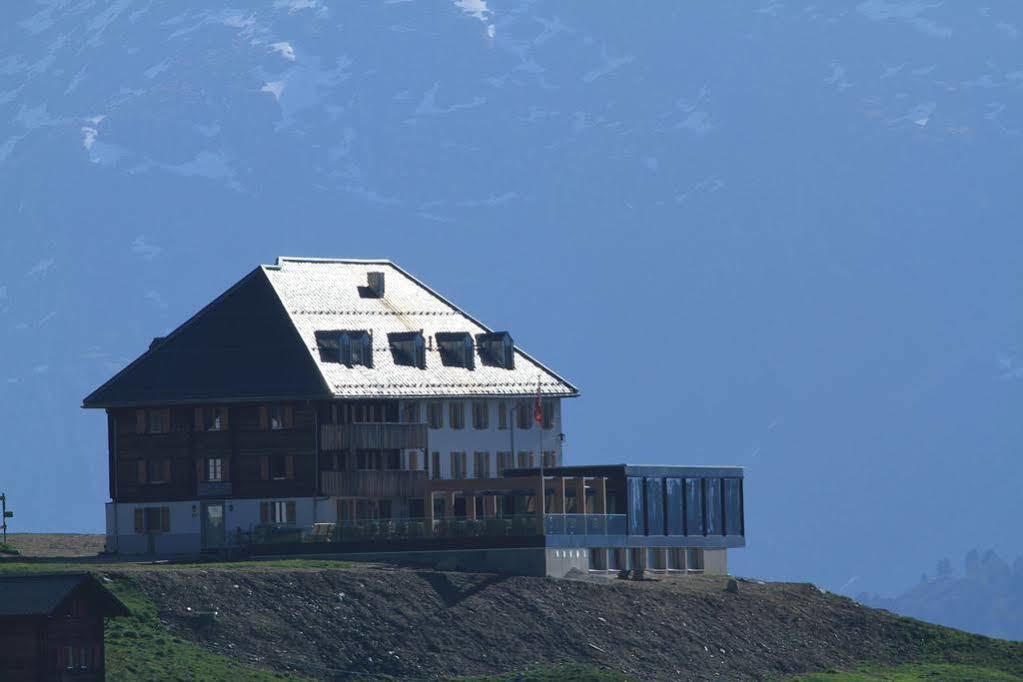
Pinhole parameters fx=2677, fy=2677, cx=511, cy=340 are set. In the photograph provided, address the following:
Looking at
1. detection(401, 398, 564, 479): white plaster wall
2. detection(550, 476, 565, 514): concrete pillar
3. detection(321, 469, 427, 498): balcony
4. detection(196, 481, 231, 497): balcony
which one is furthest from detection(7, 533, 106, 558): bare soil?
detection(550, 476, 565, 514): concrete pillar

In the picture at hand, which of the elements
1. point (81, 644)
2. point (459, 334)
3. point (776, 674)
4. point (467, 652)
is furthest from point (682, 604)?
point (81, 644)

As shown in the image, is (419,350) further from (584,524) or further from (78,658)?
(78,658)

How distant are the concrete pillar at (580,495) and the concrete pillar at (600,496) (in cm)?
99

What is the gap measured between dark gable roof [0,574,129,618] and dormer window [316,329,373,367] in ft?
146

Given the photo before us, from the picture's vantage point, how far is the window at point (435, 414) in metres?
136

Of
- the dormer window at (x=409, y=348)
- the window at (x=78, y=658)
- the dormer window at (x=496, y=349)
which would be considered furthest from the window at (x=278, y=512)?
the window at (x=78, y=658)

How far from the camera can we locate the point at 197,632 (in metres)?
98.2

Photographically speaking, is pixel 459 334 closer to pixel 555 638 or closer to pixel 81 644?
pixel 555 638

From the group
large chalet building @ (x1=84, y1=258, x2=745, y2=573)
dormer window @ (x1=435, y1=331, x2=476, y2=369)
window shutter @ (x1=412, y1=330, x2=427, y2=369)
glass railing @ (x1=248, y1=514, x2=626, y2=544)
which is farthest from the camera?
dormer window @ (x1=435, y1=331, x2=476, y2=369)

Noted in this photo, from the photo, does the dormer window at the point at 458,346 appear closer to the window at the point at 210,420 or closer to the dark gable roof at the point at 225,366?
the dark gable roof at the point at 225,366

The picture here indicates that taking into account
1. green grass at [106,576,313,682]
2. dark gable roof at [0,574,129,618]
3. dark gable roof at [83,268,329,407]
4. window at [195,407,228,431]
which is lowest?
green grass at [106,576,313,682]

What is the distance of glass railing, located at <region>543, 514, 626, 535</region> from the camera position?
119 m

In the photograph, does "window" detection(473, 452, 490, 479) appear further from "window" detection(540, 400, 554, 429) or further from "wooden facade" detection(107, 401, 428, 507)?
"window" detection(540, 400, 554, 429)

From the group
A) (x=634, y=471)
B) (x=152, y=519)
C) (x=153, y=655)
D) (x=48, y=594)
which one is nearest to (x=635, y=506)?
(x=634, y=471)
